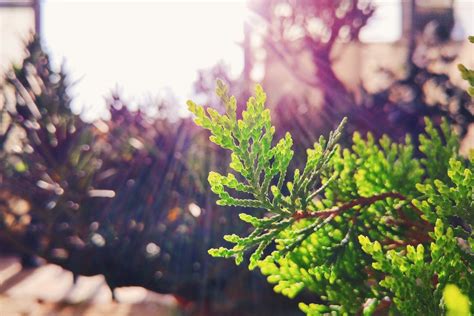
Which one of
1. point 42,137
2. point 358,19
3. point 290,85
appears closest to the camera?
point 42,137

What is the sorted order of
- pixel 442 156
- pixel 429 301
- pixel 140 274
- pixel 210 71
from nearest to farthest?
pixel 429 301, pixel 442 156, pixel 140 274, pixel 210 71

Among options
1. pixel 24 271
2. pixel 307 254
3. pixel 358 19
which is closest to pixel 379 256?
pixel 307 254

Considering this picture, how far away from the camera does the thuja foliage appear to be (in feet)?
2.28

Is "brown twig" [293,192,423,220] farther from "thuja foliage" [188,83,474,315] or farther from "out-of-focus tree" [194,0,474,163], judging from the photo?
"out-of-focus tree" [194,0,474,163]

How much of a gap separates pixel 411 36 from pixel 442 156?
5.35 metres

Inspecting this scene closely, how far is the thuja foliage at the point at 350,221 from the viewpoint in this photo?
696 millimetres

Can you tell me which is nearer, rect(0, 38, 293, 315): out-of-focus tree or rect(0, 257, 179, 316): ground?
rect(0, 38, 293, 315): out-of-focus tree

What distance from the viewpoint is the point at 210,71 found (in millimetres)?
4000

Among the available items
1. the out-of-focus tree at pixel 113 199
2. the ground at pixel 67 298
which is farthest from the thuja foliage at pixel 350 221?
the ground at pixel 67 298

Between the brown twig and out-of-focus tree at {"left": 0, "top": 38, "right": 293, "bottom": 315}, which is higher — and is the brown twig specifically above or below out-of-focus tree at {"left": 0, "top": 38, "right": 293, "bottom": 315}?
below

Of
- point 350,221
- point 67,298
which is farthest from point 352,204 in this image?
point 67,298

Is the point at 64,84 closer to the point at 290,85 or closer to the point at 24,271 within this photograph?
the point at 24,271

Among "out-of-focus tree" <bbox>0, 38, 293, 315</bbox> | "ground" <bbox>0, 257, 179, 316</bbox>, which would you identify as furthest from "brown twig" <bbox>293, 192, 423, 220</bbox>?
"ground" <bbox>0, 257, 179, 316</bbox>

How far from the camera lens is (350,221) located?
0.96 m
